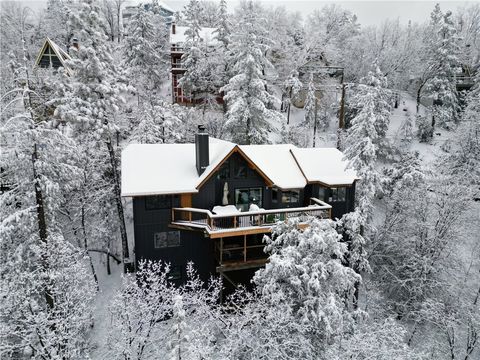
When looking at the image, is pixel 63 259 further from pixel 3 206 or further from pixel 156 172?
pixel 156 172

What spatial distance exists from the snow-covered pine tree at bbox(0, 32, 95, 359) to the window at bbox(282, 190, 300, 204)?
1301cm

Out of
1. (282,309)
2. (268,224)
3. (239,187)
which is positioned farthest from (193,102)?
(282,309)

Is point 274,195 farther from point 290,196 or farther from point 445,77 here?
point 445,77

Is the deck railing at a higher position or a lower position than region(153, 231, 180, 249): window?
higher

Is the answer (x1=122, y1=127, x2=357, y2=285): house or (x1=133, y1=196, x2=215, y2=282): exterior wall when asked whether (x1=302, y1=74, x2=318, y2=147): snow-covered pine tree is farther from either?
(x1=133, y1=196, x2=215, y2=282): exterior wall

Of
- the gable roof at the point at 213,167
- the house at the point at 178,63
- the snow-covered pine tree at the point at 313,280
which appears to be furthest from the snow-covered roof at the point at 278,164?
the house at the point at 178,63

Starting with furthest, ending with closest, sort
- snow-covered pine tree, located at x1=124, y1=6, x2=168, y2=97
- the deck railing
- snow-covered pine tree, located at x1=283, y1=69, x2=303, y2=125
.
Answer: snow-covered pine tree, located at x1=283, y1=69, x2=303, y2=125, snow-covered pine tree, located at x1=124, y1=6, x2=168, y2=97, the deck railing

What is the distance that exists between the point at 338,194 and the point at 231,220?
863 centimetres

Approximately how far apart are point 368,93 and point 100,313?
21.1m

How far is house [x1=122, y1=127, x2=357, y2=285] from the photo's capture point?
18781 mm

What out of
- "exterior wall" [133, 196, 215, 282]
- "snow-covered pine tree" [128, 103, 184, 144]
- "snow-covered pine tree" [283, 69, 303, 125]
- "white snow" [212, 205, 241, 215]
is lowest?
"exterior wall" [133, 196, 215, 282]

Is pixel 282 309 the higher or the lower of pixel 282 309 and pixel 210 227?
the lower

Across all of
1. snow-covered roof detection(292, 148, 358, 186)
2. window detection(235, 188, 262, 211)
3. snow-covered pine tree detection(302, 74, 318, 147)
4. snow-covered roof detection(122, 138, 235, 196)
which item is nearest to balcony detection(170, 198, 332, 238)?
snow-covered roof detection(122, 138, 235, 196)

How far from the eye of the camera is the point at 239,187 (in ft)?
68.9
